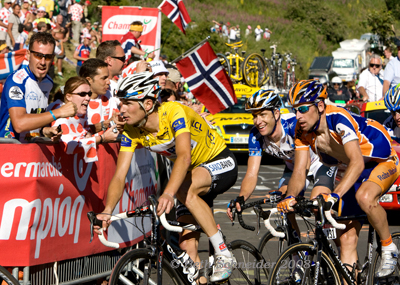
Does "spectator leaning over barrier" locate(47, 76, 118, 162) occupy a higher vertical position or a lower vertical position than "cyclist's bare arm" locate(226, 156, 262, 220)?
higher

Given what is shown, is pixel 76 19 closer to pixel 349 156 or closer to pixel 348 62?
pixel 349 156

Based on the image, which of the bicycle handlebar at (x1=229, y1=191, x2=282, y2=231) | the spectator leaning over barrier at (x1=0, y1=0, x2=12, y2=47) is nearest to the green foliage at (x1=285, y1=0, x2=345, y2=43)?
the spectator leaning over barrier at (x1=0, y1=0, x2=12, y2=47)

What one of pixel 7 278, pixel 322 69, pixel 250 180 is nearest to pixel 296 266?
pixel 250 180

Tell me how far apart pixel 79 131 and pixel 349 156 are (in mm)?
2582

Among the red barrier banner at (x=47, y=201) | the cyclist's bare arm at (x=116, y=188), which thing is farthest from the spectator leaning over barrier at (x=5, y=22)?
the cyclist's bare arm at (x=116, y=188)

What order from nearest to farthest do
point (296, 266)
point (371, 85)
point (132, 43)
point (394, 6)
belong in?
point (296, 266)
point (132, 43)
point (371, 85)
point (394, 6)

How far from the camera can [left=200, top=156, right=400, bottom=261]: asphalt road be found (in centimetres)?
818

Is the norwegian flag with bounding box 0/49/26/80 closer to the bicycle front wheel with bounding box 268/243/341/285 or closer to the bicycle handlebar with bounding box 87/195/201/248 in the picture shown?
the bicycle handlebar with bounding box 87/195/201/248

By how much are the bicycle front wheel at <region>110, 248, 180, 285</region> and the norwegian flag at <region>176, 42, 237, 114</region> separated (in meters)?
5.29

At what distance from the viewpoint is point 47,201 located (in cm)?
489

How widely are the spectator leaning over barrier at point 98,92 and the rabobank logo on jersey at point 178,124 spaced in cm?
169

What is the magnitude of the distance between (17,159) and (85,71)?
1.83m

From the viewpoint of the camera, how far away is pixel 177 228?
163 inches

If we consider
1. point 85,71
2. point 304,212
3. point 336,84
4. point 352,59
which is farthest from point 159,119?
point 352,59
